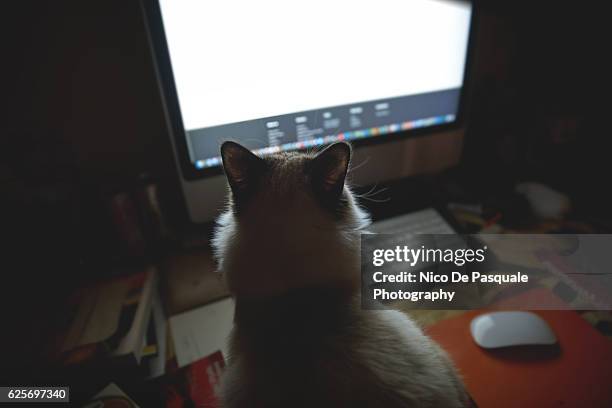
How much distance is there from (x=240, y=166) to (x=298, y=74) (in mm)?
323

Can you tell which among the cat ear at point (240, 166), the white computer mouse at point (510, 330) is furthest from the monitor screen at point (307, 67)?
the white computer mouse at point (510, 330)

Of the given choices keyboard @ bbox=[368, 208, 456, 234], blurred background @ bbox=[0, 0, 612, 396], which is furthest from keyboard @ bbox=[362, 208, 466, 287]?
blurred background @ bbox=[0, 0, 612, 396]

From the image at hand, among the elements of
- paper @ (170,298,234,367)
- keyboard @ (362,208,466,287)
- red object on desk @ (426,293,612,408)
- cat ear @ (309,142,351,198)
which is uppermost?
cat ear @ (309,142,351,198)

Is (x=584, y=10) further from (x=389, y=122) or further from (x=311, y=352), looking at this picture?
(x=311, y=352)

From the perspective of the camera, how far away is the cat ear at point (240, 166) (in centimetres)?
46

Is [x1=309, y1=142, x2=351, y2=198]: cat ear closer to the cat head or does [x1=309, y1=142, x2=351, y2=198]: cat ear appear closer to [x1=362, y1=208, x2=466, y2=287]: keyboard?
the cat head

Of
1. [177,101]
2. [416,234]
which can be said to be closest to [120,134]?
[177,101]

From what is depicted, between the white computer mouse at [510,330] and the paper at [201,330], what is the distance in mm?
434

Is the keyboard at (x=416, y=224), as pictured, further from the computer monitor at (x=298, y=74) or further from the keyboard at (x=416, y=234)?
the computer monitor at (x=298, y=74)

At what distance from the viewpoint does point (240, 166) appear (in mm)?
475

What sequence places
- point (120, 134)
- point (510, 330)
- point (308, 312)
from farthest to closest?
point (120, 134) < point (510, 330) < point (308, 312)

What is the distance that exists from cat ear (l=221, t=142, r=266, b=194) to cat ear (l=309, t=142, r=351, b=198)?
0.08 metres

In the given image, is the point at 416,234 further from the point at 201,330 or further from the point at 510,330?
the point at 201,330

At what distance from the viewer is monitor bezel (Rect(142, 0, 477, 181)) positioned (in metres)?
0.58
